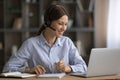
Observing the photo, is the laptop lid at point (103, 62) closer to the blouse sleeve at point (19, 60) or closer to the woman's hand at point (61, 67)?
the woman's hand at point (61, 67)

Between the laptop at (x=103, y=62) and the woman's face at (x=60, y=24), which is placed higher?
the woman's face at (x=60, y=24)

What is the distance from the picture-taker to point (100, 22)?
238 inches

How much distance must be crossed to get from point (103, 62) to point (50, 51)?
0.51 meters

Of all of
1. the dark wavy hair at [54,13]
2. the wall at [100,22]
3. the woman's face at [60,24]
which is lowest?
the wall at [100,22]

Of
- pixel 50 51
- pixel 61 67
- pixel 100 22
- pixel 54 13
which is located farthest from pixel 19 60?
pixel 100 22

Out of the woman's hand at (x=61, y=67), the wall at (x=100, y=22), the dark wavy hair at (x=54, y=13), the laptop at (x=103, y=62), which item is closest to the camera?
the laptop at (x=103, y=62)

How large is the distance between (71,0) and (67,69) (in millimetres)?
3457

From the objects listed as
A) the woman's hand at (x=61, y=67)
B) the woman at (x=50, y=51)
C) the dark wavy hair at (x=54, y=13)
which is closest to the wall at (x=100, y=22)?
the woman at (x=50, y=51)

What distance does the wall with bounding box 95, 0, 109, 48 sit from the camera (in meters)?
5.99

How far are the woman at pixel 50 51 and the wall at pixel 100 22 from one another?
334 cm

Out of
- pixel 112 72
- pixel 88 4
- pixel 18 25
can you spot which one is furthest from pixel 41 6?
pixel 112 72

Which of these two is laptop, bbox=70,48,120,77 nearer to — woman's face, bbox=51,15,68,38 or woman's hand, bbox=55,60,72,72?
woman's hand, bbox=55,60,72,72

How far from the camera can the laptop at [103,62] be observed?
2.28m

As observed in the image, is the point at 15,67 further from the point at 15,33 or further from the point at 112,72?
the point at 15,33
